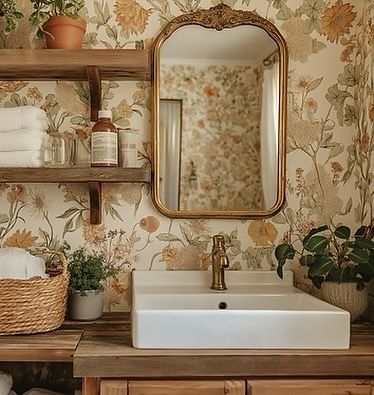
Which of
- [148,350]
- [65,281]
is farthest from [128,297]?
[148,350]

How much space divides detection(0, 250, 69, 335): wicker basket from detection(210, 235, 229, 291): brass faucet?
0.51 metres

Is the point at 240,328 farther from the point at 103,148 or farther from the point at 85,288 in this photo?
the point at 103,148

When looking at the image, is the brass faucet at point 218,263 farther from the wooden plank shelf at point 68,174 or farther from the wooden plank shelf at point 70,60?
the wooden plank shelf at point 70,60

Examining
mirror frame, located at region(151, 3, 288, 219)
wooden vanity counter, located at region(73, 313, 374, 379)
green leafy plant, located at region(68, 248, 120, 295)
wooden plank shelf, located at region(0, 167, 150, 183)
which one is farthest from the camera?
mirror frame, located at region(151, 3, 288, 219)

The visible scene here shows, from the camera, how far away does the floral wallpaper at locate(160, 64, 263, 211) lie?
2047 mm

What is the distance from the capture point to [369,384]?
1.52 meters

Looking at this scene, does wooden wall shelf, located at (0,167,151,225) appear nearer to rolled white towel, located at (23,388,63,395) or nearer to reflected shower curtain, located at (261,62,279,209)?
reflected shower curtain, located at (261,62,279,209)

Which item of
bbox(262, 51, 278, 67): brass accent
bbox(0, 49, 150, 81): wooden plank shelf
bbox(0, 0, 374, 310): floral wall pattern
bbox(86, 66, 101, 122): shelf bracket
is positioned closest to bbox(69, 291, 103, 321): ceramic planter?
bbox(0, 0, 374, 310): floral wall pattern

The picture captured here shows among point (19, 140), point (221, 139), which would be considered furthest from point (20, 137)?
point (221, 139)

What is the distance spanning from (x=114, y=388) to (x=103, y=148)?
0.74 m

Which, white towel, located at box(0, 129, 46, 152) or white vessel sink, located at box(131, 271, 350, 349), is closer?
white vessel sink, located at box(131, 271, 350, 349)

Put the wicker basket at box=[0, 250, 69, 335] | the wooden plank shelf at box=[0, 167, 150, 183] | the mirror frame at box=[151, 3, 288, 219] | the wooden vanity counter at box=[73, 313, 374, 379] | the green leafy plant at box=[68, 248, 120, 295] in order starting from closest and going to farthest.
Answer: the wooden vanity counter at box=[73, 313, 374, 379]
the wicker basket at box=[0, 250, 69, 335]
the wooden plank shelf at box=[0, 167, 150, 183]
the green leafy plant at box=[68, 248, 120, 295]
the mirror frame at box=[151, 3, 288, 219]

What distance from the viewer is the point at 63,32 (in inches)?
73.8

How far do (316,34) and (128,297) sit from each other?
1.10m
